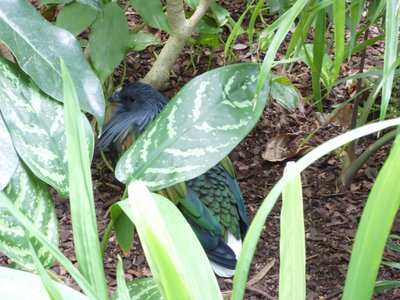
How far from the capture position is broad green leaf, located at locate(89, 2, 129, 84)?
1980 mm

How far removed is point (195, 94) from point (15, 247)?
37 centimetres

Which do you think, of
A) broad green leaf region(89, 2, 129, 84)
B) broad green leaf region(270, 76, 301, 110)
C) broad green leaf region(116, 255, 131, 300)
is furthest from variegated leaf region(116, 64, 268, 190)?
broad green leaf region(270, 76, 301, 110)

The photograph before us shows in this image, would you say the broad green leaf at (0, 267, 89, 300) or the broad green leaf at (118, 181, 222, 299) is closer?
the broad green leaf at (118, 181, 222, 299)

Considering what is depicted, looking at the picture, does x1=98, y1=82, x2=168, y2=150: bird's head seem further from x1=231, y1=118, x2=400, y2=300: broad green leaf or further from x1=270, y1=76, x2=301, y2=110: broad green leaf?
x1=231, y1=118, x2=400, y2=300: broad green leaf

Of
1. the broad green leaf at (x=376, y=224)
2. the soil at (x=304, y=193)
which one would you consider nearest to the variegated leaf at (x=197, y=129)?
the broad green leaf at (x=376, y=224)

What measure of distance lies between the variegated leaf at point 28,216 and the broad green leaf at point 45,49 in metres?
0.18

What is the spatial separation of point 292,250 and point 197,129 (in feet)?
1.42

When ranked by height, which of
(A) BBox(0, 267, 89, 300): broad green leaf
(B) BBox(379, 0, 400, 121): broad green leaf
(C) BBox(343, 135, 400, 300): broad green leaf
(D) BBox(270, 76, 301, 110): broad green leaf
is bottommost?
(D) BBox(270, 76, 301, 110): broad green leaf

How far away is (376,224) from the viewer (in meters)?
0.55

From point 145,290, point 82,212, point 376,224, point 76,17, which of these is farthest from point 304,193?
point 376,224

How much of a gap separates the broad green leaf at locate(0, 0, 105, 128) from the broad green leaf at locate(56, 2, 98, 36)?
2.54ft

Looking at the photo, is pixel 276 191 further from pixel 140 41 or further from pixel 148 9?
pixel 140 41

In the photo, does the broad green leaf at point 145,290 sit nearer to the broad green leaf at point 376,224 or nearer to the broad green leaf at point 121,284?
the broad green leaf at point 121,284

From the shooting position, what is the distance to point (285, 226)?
68 cm
